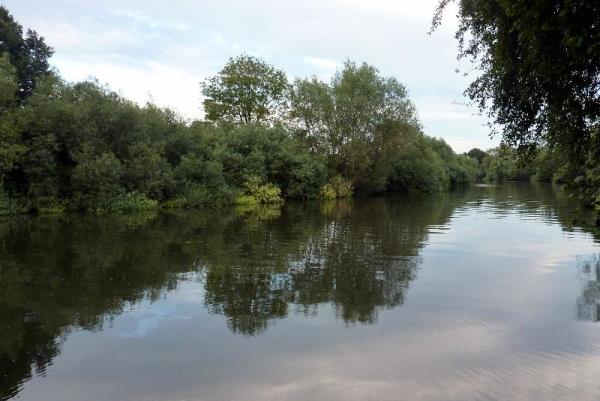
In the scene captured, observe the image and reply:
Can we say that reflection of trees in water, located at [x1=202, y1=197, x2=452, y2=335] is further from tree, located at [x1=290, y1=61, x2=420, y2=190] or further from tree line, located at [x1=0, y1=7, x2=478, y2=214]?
tree, located at [x1=290, y1=61, x2=420, y2=190]

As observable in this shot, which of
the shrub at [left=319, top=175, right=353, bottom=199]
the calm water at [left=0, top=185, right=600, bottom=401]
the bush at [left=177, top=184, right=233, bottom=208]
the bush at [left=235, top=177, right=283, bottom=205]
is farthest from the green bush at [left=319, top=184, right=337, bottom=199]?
the calm water at [left=0, top=185, right=600, bottom=401]

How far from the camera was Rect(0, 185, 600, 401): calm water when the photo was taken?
18.2 feet

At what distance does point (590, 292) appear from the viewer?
9.61 metres

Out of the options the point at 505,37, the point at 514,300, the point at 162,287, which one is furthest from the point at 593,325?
the point at 162,287

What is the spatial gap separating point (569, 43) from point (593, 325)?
5.79 metres

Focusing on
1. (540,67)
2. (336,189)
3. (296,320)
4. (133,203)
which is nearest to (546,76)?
(540,67)

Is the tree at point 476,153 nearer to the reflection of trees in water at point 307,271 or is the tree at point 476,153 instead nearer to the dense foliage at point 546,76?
the reflection of trees in water at point 307,271

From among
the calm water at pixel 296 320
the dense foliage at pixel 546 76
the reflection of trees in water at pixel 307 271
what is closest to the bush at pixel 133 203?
the reflection of trees in water at pixel 307 271

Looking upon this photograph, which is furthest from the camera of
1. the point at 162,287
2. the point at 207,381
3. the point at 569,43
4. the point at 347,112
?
the point at 347,112

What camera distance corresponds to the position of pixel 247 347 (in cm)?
663

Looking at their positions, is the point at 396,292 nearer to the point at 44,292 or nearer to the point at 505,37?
the point at 505,37

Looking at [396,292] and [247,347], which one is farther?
[396,292]

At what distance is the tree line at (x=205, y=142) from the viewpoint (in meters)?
24.5

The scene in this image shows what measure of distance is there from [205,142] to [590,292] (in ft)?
93.9
